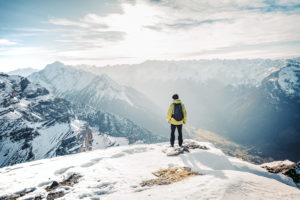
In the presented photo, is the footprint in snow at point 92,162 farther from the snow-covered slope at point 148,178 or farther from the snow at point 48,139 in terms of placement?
the snow at point 48,139

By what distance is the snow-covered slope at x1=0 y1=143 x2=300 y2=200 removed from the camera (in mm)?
7608

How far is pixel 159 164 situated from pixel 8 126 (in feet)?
646

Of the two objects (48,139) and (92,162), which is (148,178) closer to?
(92,162)

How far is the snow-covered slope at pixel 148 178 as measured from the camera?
7.61 metres

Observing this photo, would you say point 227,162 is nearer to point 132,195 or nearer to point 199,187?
point 199,187

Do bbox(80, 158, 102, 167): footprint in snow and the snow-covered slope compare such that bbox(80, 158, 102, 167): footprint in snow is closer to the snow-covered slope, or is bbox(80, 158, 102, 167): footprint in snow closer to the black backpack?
the snow-covered slope

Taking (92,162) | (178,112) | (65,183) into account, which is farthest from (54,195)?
(178,112)

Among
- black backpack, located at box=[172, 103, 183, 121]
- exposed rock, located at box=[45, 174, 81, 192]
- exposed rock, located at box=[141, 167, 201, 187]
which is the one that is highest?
black backpack, located at box=[172, 103, 183, 121]

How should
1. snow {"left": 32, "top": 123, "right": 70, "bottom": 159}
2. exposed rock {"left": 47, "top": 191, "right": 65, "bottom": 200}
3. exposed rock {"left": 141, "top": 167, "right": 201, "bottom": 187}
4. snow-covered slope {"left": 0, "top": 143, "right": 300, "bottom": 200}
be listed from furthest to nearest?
snow {"left": 32, "top": 123, "right": 70, "bottom": 159} < exposed rock {"left": 141, "top": 167, "right": 201, "bottom": 187} < exposed rock {"left": 47, "top": 191, "right": 65, "bottom": 200} < snow-covered slope {"left": 0, "top": 143, "right": 300, "bottom": 200}

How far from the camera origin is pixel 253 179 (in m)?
8.75

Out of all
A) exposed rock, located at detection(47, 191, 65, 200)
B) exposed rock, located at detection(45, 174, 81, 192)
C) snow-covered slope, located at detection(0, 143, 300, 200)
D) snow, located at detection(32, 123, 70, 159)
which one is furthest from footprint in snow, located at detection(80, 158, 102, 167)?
snow, located at detection(32, 123, 70, 159)

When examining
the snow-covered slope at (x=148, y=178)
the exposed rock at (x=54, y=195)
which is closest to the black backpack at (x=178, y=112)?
the snow-covered slope at (x=148, y=178)

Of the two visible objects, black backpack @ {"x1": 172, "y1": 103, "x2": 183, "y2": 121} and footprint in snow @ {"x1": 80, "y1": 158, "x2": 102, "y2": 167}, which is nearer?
footprint in snow @ {"x1": 80, "y1": 158, "x2": 102, "y2": 167}

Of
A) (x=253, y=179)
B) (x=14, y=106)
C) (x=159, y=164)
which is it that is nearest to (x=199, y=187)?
(x=253, y=179)
